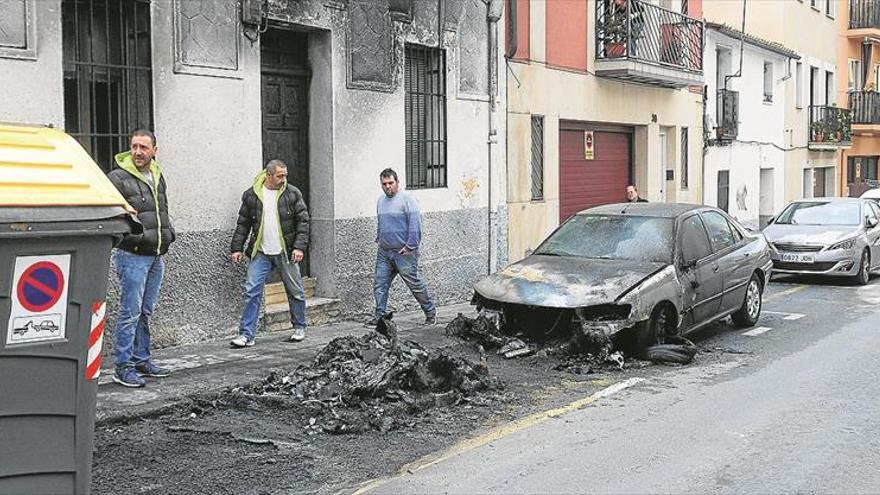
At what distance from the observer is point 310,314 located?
10.6 meters

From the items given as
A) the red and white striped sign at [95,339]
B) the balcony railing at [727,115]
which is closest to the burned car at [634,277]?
the red and white striped sign at [95,339]

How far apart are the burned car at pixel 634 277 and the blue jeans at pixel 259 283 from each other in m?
1.83

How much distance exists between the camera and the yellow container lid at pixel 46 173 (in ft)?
14.0

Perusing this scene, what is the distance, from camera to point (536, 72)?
→ 14984 millimetres

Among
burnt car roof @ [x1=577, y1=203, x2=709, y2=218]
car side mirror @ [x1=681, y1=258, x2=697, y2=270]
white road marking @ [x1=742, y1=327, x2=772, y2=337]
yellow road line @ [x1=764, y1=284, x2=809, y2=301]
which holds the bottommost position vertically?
white road marking @ [x1=742, y1=327, x2=772, y2=337]

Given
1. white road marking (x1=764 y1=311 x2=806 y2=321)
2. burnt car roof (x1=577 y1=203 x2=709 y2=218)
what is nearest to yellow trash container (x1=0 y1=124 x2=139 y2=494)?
burnt car roof (x1=577 y1=203 x2=709 y2=218)

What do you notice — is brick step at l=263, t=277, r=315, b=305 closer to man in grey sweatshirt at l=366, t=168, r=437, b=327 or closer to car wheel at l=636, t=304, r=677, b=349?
man in grey sweatshirt at l=366, t=168, r=437, b=327

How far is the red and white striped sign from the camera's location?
4492 mm

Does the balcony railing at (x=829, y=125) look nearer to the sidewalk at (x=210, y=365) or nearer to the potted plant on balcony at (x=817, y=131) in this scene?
the potted plant on balcony at (x=817, y=131)

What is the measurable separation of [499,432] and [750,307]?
5611 mm

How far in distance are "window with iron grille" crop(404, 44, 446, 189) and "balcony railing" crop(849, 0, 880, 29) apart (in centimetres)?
2627

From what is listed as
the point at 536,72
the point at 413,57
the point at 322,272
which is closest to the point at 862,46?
the point at 536,72

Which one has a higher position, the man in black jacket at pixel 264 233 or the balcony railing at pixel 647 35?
the balcony railing at pixel 647 35

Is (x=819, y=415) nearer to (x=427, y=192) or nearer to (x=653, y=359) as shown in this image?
(x=653, y=359)
